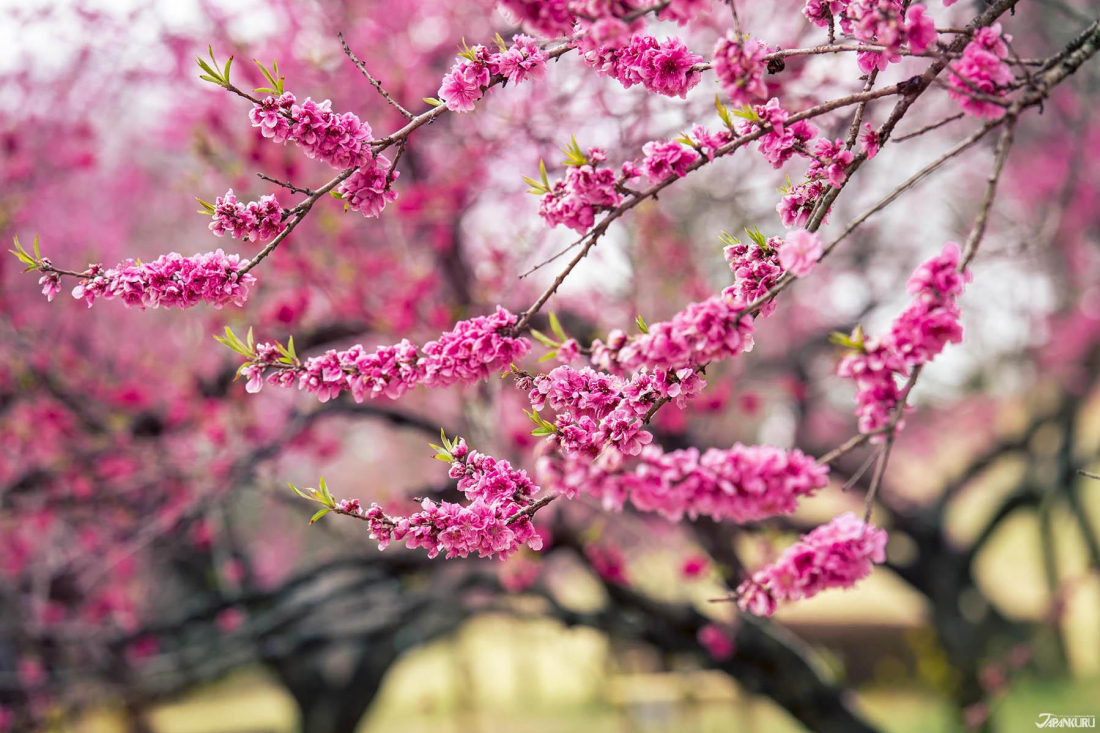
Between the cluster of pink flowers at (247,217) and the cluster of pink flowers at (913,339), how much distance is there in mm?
1369

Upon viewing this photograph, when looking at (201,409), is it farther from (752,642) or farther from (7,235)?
(752,642)

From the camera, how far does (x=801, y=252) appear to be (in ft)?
5.04

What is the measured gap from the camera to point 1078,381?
9922mm

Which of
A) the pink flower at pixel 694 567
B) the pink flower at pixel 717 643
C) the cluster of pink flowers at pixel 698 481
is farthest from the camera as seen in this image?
the pink flower at pixel 694 567

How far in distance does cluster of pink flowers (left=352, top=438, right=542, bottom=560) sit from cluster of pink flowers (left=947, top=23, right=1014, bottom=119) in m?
A: 1.31

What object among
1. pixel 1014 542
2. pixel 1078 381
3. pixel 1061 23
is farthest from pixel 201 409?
pixel 1014 542

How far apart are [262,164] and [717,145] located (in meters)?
4.68

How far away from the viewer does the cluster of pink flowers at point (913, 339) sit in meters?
1.44

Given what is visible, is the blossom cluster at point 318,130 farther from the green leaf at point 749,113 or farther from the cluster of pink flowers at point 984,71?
the cluster of pink flowers at point 984,71

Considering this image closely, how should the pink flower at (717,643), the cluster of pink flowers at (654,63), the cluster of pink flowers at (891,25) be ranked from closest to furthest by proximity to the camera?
the cluster of pink flowers at (891,25) → the cluster of pink flowers at (654,63) → the pink flower at (717,643)

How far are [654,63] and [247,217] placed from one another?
108 cm

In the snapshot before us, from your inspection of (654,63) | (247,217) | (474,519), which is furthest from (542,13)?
(474,519)

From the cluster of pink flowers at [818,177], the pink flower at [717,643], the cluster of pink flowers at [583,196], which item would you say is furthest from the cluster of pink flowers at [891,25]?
the pink flower at [717,643]

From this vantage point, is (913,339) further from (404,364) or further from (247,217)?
(247,217)
